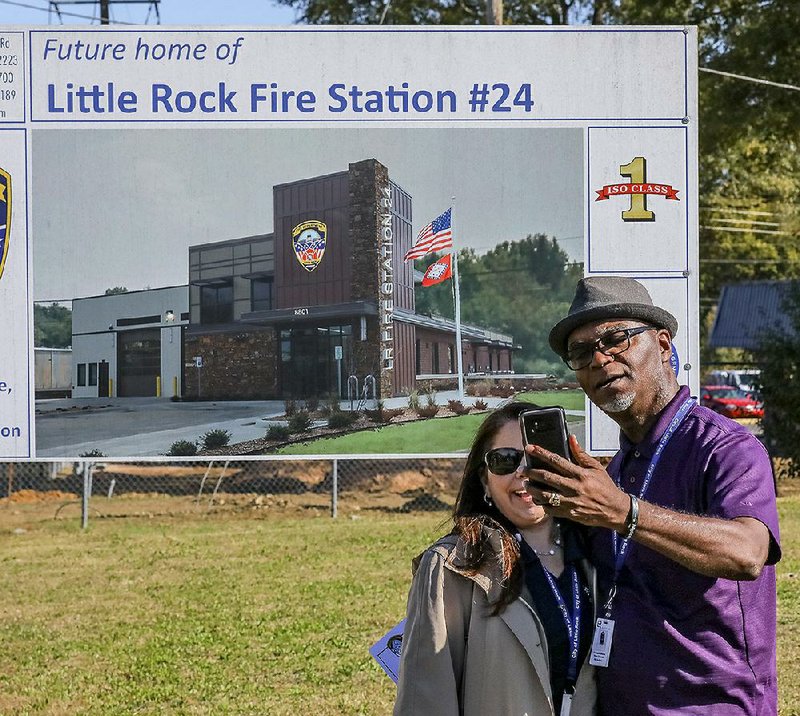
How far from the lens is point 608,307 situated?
2838mm

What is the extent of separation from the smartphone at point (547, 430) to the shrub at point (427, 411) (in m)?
3.57

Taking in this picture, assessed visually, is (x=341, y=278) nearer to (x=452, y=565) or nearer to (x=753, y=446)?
(x=452, y=565)

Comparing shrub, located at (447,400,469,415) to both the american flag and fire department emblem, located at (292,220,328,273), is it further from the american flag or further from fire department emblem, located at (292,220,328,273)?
fire department emblem, located at (292,220,328,273)

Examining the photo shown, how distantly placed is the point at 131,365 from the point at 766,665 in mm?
4571

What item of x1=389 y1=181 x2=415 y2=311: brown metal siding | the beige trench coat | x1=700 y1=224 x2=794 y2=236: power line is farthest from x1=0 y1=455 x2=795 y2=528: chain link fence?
x1=700 y1=224 x2=794 y2=236: power line

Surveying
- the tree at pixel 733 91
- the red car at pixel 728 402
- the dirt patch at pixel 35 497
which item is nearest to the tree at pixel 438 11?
the tree at pixel 733 91

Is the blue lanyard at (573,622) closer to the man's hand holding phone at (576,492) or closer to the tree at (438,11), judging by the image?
the man's hand holding phone at (576,492)

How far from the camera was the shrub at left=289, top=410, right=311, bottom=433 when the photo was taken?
615cm

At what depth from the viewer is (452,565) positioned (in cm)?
306

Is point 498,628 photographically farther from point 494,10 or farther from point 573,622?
point 494,10

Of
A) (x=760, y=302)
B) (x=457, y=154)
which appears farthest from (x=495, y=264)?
(x=760, y=302)

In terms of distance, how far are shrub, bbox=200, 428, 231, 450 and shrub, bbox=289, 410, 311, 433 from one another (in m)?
0.34

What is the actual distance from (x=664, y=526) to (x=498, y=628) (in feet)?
2.48

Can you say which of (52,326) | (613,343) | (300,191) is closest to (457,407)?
(300,191)
